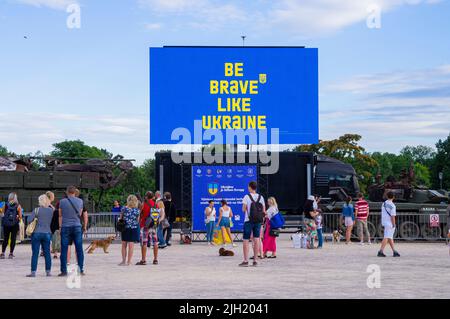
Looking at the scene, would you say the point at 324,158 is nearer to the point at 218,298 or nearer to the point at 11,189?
the point at 11,189

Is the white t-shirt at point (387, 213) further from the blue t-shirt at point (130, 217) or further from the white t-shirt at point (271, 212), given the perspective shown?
the blue t-shirt at point (130, 217)

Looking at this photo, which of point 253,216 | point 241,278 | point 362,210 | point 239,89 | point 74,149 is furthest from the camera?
point 74,149

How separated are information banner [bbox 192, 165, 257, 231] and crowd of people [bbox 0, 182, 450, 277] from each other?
56cm

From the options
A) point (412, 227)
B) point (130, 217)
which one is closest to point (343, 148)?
point (412, 227)

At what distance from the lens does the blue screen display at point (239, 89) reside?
28359mm

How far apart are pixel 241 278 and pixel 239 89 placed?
15.3 metres

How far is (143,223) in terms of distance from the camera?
58.2 ft

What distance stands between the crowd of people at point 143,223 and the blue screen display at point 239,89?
371cm

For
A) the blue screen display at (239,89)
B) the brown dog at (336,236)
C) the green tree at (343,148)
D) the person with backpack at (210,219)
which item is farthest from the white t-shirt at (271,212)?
the green tree at (343,148)

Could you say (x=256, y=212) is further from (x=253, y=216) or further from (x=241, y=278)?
(x=241, y=278)

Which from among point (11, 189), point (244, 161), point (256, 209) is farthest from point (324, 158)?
point (256, 209)

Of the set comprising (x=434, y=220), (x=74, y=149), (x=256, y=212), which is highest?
(x=74, y=149)

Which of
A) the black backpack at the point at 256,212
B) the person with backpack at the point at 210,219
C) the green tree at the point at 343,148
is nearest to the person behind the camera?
the black backpack at the point at 256,212
